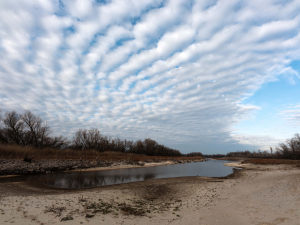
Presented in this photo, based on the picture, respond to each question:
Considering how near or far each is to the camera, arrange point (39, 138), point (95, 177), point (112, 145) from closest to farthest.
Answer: point (95, 177)
point (39, 138)
point (112, 145)

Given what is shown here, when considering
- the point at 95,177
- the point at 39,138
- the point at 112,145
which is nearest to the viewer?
the point at 95,177

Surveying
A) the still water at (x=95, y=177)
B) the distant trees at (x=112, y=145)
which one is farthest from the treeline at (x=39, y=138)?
the still water at (x=95, y=177)

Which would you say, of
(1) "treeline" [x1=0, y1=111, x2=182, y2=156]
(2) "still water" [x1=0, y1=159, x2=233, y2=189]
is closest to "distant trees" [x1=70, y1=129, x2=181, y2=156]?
(1) "treeline" [x1=0, y1=111, x2=182, y2=156]

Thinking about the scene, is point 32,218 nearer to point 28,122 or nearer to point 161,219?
point 161,219

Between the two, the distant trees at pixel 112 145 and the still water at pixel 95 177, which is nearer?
the still water at pixel 95 177

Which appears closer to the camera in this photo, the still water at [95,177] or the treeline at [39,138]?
the still water at [95,177]

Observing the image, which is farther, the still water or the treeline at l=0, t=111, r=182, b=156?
the treeline at l=0, t=111, r=182, b=156

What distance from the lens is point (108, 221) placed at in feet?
22.6

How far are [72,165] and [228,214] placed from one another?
31.1 meters

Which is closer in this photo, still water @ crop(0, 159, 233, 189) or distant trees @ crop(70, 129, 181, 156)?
still water @ crop(0, 159, 233, 189)

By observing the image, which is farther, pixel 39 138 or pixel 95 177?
pixel 39 138

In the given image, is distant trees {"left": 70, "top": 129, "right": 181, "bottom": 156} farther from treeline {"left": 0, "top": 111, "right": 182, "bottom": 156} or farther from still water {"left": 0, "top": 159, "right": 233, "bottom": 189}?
still water {"left": 0, "top": 159, "right": 233, "bottom": 189}

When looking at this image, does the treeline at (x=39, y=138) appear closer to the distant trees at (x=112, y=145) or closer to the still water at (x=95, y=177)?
the distant trees at (x=112, y=145)

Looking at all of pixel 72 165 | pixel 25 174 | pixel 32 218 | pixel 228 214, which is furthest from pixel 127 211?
pixel 72 165
